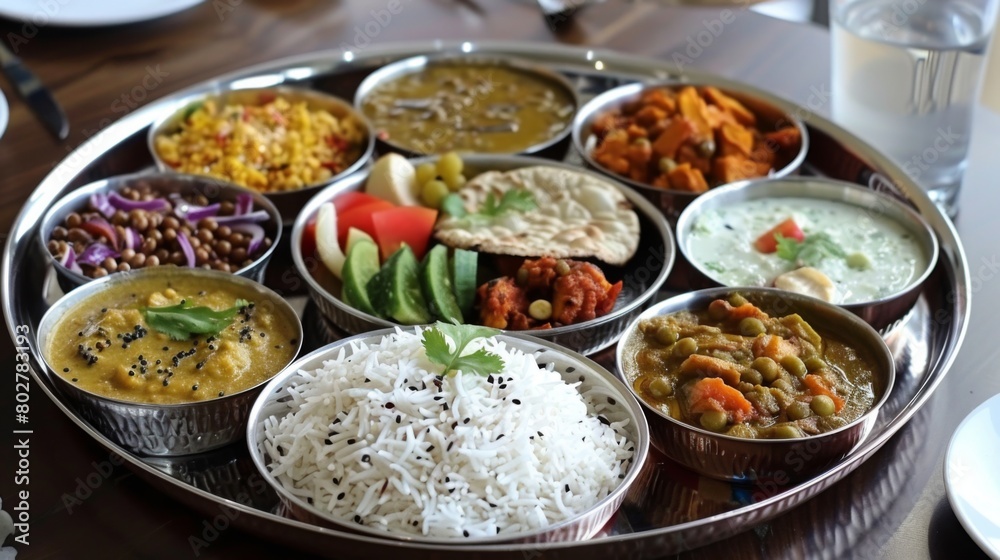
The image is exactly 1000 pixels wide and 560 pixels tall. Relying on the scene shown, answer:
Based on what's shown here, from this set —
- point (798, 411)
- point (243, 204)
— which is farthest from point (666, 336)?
point (243, 204)

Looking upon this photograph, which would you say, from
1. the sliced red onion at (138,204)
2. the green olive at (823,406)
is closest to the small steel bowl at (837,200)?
the green olive at (823,406)

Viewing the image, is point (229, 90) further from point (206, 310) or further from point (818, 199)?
point (818, 199)

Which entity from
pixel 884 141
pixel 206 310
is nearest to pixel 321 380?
pixel 206 310

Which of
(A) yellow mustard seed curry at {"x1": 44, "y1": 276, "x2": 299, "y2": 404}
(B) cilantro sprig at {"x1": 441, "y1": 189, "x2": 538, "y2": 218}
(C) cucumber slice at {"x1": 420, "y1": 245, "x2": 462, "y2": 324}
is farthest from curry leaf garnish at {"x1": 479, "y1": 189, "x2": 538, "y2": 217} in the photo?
(A) yellow mustard seed curry at {"x1": 44, "y1": 276, "x2": 299, "y2": 404}

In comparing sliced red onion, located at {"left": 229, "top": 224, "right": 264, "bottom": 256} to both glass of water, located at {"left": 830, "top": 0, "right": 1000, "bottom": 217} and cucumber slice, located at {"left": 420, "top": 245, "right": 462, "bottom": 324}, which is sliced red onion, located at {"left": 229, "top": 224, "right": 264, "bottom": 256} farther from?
glass of water, located at {"left": 830, "top": 0, "right": 1000, "bottom": 217}

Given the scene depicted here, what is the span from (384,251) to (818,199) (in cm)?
153

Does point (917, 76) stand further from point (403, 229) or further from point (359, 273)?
point (359, 273)

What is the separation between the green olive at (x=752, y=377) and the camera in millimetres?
2615

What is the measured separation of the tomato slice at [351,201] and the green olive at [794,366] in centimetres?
150

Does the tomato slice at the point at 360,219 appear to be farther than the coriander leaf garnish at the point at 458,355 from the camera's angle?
Yes

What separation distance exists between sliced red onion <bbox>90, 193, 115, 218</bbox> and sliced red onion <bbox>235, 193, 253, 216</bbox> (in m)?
0.40

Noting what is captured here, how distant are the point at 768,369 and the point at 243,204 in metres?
1.82

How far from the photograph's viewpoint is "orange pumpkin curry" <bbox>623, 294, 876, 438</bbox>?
99.6 inches

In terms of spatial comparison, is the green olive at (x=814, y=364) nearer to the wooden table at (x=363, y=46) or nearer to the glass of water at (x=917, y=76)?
the wooden table at (x=363, y=46)
